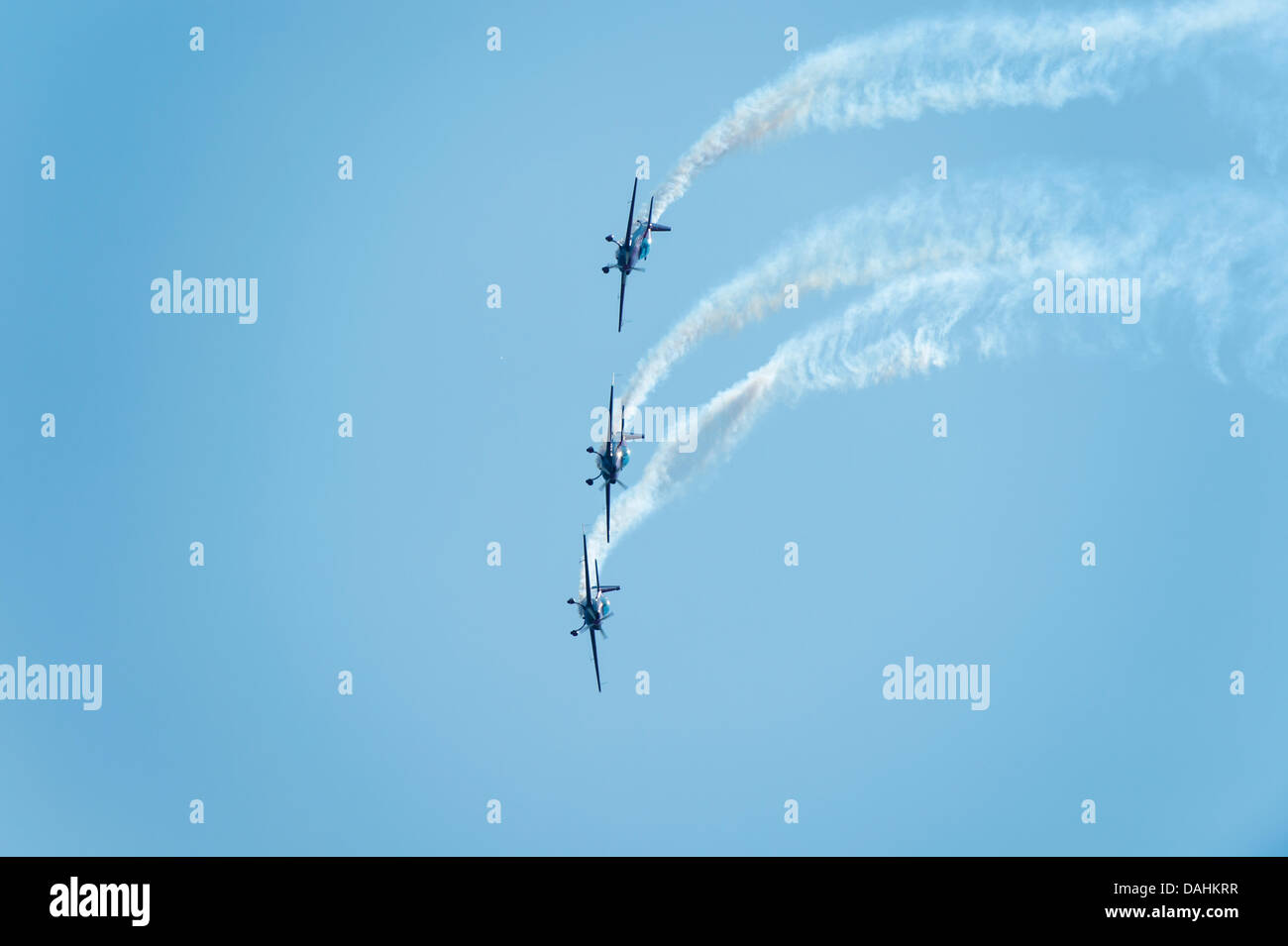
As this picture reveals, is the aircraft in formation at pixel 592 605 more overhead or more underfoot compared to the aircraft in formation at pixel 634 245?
more underfoot

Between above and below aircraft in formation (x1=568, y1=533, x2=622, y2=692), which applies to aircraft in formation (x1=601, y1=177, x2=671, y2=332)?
above
